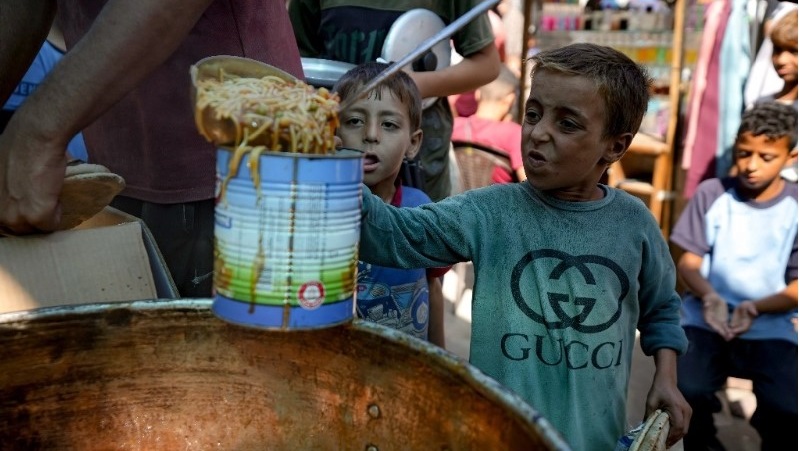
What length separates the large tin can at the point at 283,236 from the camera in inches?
41.3

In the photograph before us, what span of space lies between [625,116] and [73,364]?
4.10 feet

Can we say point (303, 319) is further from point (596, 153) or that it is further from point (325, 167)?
point (596, 153)

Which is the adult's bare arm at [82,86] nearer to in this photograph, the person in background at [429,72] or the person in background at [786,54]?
the person in background at [429,72]

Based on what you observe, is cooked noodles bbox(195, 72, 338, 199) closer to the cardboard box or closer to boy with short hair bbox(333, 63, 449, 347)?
the cardboard box

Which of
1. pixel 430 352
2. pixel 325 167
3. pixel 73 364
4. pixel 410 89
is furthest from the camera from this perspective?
pixel 410 89

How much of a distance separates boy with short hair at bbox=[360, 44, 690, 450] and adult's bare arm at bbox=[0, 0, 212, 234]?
24.9 inches

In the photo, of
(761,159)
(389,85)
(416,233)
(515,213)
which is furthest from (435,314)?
(761,159)

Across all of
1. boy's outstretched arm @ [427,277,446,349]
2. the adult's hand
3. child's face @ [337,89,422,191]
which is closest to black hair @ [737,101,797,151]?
boy's outstretched arm @ [427,277,446,349]

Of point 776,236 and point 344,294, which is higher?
point 344,294

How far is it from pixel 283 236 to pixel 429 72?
171 centimetres

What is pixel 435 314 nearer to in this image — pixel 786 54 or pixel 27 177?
pixel 27 177

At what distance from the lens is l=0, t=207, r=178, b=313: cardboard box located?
5.06 ft

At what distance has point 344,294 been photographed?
1135 mm

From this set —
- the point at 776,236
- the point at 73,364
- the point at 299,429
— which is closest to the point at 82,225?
the point at 73,364
